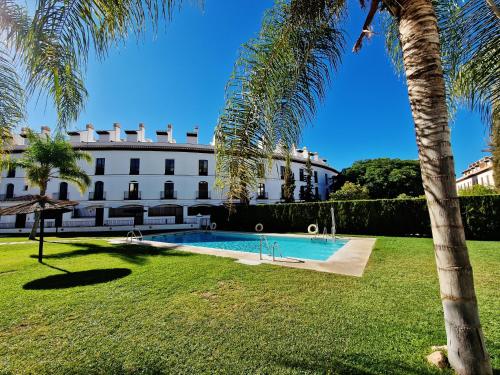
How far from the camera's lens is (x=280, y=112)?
3980 mm

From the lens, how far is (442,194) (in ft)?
7.32

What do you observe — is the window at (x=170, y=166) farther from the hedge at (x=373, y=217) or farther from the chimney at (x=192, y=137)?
the hedge at (x=373, y=217)

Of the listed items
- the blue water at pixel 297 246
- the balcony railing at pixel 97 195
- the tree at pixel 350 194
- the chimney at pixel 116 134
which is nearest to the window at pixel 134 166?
the chimney at pixel 116 134

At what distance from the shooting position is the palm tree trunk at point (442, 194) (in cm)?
222

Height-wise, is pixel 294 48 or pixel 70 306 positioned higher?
pixel 294 48

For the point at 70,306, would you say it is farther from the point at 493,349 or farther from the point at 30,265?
the point at 493,349

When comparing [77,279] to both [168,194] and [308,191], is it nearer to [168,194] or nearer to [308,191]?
[168,194]

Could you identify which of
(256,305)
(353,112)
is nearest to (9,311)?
(256,305)

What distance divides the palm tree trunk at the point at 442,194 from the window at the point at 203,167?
2997cm

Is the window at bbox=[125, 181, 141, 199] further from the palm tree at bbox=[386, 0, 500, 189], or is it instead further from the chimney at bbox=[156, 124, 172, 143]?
the palm tree at bbox=[386, 0, 500, 189]

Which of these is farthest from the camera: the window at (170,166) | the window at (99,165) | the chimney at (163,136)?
the chimney at (163,136)

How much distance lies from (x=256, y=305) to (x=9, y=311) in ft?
15.2

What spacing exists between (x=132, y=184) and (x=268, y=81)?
29473 mm

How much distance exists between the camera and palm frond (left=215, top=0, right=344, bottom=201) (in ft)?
12.3
